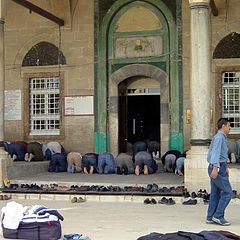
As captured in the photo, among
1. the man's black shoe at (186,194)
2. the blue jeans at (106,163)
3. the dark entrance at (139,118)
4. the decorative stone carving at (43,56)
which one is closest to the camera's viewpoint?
the man's black shoe at (186,194)

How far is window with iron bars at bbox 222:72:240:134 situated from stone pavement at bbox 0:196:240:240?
16.5ft

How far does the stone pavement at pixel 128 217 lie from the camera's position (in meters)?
8.14

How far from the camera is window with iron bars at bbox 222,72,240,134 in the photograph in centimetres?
1577

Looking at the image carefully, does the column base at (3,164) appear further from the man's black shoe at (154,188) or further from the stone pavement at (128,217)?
the man's black shoe at (154,188)

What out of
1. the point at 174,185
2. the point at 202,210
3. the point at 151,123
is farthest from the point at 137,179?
the point at 151,123

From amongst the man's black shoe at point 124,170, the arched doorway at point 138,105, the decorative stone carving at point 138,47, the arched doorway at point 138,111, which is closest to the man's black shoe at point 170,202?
the man's black shoe at point 124,170

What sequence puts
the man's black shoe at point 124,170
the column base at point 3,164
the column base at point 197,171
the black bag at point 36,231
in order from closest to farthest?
the black bag at point 36,231, the column base at point 197,171, the column base at point 3,164, the man's black shoe at point 124,170

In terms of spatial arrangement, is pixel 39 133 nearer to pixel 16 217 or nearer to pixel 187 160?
pixel 187 160

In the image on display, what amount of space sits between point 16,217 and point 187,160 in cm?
524

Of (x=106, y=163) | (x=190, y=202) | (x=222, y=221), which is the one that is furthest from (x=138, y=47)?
(x=222, y=221)

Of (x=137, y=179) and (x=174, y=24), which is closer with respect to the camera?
Answer: (x=137, y=179)

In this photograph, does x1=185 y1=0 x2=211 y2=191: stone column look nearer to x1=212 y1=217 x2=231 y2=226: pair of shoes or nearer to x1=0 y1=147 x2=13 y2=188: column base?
x1=212 y1=217 x2=231 y2=226: pair of shoes

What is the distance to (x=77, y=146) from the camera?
1667 cm

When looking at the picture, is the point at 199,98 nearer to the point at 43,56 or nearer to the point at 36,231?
the point at 36,231
